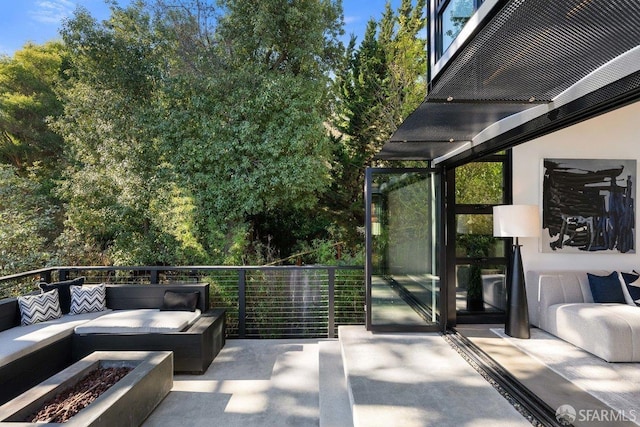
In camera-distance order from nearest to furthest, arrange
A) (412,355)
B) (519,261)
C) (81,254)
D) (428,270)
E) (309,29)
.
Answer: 1. (412,355)
2. (519,261)
3. (428,270)
4. (81,254)
5. (309,29)

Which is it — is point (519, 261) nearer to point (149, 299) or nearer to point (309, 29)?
point (149, 299)

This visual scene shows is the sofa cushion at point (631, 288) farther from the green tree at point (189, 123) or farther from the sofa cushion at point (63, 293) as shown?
the sofa cushion at point (63, 293)

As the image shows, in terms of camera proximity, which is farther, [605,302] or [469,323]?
[469,323]

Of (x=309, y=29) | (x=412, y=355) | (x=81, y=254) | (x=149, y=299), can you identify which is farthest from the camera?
(x=309, y=29)

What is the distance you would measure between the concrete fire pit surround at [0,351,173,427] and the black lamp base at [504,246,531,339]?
345cm

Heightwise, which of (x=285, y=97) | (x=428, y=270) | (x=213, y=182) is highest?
(x=285, y=97)

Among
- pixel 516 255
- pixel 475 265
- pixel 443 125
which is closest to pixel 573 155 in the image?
pixel 516 255

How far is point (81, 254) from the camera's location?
6996mm

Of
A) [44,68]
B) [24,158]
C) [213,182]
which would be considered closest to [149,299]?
[213,182]

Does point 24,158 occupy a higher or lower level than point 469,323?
higher

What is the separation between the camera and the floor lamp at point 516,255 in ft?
12.3

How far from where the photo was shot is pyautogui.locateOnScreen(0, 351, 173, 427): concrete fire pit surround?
2293 millimetres

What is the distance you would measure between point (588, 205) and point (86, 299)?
622 centimetres

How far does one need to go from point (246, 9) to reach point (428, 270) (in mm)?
6283
